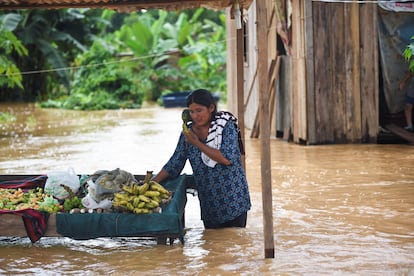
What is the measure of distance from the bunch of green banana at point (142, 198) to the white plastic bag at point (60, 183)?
0.72 metres

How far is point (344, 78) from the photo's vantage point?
1307cm

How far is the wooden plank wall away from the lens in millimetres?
13008

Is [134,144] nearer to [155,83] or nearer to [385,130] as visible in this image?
[385,130]

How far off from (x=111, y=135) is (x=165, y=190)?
33.8ft

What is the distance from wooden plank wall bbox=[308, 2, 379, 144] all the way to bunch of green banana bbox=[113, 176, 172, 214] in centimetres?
726

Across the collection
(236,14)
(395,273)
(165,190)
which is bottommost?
(395,273)

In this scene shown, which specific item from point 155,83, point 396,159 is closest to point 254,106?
point 396,159

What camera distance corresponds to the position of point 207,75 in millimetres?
28797

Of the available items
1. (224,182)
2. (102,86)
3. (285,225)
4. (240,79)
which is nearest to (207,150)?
(224,182)

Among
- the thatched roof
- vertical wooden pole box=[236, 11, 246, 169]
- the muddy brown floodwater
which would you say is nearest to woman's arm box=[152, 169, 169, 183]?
the muddy brown floodwater

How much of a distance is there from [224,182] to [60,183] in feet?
5.08

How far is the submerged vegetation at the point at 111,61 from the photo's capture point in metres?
26.3

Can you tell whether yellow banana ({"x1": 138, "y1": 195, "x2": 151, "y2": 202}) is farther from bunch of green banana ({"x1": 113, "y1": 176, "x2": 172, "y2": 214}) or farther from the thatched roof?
the thatched roof

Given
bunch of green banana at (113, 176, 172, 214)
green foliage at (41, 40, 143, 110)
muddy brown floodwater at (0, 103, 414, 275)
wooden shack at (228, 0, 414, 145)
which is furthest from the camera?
green foliage at (41, 40, 143, 110)
